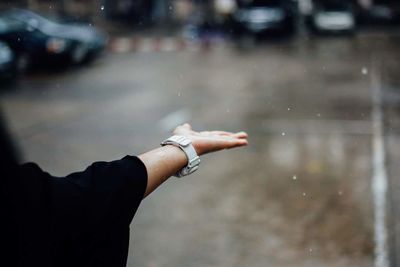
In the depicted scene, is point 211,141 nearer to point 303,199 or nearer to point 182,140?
point 182,140

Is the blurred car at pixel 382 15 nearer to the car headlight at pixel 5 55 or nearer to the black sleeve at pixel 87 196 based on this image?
the car headlight at pixel 5 55

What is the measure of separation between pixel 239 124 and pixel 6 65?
22.6 ft

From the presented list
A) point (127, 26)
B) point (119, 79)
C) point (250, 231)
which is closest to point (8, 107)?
point (119, 79)

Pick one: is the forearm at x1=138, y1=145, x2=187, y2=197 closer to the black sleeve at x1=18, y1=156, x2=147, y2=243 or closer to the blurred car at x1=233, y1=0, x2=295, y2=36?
the black sleeve at x1=18, y1=156, x2=147, y2=243

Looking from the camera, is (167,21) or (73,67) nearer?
(73,67)

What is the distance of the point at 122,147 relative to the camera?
846 centimetres

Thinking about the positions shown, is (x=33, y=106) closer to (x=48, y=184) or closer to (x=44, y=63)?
(x=44, y=63)

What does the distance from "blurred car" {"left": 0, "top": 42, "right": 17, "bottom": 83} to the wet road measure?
0.50 meters

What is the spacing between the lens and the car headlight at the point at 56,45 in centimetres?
1711

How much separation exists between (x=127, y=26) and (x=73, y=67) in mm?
16044

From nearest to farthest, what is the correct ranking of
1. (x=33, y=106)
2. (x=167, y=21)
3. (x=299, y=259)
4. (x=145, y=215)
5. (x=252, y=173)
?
(x=299, y=259) < (x=145, y=215) < (x=252, y=173) < (x=33, y=106) < (x=167, y=21)

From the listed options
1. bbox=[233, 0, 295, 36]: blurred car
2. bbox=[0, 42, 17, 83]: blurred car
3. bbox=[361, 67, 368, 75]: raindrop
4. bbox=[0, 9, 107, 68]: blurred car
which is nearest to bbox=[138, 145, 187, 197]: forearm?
bbox=[0, 42, 17, 83]: blurred car

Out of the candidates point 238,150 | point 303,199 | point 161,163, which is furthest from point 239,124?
point 161,163

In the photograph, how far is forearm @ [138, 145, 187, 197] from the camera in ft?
6.36
